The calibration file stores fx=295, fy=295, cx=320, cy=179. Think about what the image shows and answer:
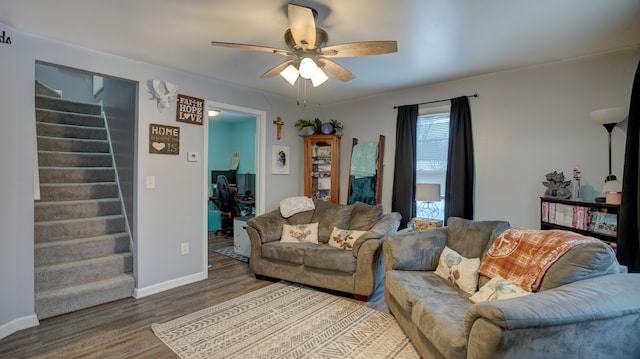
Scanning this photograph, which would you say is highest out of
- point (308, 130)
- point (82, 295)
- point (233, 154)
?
point (308, 130)

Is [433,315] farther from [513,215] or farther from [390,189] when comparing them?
[390,189]

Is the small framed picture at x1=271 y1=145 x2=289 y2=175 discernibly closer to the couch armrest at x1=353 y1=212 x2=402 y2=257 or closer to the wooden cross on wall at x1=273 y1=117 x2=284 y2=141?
the wooden cross on wall at x1=273 y1=117 x2=284 y2=141

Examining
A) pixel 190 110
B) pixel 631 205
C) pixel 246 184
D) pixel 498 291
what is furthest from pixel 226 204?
pixel 631 205

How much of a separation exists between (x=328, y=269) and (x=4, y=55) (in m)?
3.24

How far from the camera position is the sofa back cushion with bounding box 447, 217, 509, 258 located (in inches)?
97.3

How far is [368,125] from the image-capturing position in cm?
444

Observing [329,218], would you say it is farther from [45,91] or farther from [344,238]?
[45,91]

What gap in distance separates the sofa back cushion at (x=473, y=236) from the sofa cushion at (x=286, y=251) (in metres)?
1.48

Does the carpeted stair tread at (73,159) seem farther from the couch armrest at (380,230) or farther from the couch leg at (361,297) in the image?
the couch leg at (361,297)

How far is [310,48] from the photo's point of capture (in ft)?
6.94

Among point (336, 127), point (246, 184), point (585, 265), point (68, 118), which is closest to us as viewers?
point (585, 265)

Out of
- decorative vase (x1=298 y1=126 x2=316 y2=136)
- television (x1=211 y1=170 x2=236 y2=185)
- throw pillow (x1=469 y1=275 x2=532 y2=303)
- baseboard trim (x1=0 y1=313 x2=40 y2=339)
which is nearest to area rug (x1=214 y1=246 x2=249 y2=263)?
television (x1=211 y1=170 x2=236 y2=185)

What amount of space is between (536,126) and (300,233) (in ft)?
9.37

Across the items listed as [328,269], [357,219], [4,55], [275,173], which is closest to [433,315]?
[328,269]
